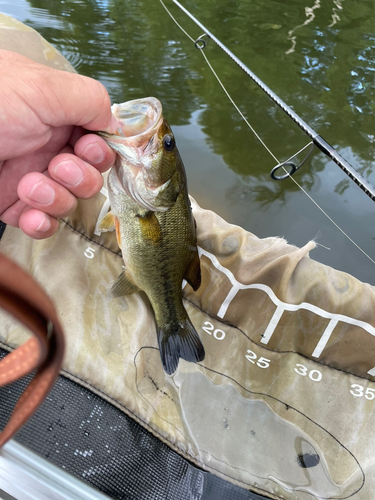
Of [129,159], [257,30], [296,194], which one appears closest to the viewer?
[129,159]

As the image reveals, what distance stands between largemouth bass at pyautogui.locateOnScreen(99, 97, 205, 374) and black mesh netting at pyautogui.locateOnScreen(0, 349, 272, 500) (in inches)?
12.0

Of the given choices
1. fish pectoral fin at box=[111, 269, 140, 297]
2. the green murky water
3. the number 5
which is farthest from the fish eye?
the green murky water

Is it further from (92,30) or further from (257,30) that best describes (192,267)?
(257,30)

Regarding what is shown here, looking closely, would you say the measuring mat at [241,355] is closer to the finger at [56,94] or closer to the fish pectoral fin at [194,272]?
the fish pectoral fin at [194,272]

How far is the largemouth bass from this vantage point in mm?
1131

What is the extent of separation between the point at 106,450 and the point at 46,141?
1133 millimetres

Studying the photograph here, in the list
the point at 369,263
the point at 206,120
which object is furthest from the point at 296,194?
the point at 206,120

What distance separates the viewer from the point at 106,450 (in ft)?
4.16

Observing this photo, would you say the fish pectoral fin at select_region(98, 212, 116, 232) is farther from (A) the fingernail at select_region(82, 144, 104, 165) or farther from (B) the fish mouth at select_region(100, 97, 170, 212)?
(A) the fingernail at select_region(82, 144, 104, 165)

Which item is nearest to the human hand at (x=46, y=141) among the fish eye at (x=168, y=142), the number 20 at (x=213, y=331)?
the fish eye at (x=168, y=142)

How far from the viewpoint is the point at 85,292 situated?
154 cm

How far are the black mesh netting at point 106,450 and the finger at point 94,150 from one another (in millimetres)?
878

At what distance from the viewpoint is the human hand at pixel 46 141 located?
95cm

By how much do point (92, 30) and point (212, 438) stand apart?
4.61m
